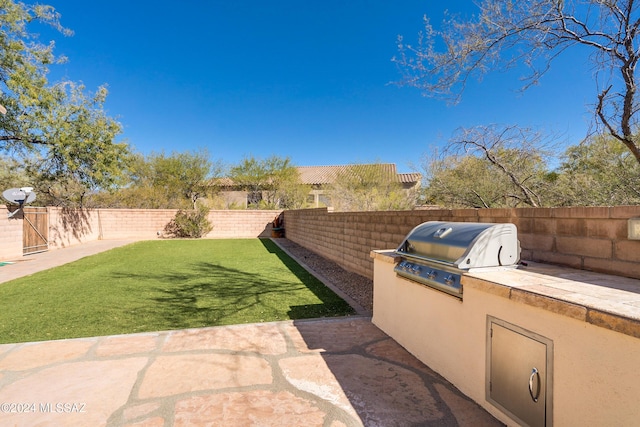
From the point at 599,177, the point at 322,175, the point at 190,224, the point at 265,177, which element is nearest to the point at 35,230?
the point at 190,224

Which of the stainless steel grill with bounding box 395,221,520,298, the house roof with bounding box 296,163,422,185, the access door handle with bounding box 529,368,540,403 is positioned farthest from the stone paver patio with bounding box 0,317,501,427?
the house roof with bounding box 296,163,422,185

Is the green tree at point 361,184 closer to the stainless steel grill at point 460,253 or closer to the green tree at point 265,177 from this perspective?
the green tree at point 265,177

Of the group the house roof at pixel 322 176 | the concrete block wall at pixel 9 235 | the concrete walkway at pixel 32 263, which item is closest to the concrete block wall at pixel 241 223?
the house roof at pixel 322 176

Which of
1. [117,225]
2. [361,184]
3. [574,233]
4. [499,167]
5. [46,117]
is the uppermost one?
[46,117]

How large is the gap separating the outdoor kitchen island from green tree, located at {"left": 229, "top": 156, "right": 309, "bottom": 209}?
24.6 metres

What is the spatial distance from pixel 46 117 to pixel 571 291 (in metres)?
16.3

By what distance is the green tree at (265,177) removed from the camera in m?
27.2

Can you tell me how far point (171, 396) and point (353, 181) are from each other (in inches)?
747

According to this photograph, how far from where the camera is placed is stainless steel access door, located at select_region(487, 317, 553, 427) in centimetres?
165

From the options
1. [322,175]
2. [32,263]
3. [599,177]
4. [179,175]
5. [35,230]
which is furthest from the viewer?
[322,175]

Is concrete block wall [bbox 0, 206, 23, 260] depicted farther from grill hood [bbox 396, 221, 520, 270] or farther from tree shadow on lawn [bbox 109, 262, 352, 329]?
grill hood [bbox 396, 221, 520, 270]

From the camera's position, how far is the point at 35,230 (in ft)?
37.8

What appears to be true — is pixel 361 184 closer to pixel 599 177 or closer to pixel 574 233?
pixel 599 177

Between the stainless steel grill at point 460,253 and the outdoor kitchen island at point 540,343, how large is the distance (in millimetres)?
76
